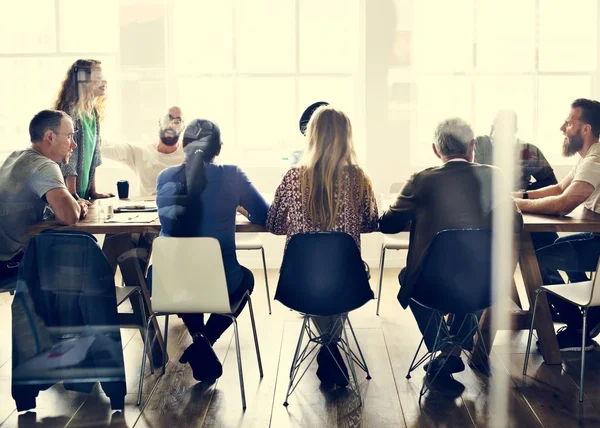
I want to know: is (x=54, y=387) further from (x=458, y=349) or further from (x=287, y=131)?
(x=287, y=131)

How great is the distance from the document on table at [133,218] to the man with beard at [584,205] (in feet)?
5.50

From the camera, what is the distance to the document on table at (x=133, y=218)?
136 inches

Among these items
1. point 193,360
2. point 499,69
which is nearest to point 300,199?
point 193,360

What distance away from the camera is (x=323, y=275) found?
10.0 ft

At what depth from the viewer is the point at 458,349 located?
3.45 m

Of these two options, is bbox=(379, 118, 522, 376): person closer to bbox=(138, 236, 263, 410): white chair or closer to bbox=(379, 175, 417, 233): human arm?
bbox=(379, 175, 417, 233): human arm

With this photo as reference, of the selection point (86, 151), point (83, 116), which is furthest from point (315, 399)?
point (83, 116)

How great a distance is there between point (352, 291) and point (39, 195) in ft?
4.45

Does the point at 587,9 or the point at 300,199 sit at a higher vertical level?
the point at 587,9

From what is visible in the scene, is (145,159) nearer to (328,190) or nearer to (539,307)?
(328,190)

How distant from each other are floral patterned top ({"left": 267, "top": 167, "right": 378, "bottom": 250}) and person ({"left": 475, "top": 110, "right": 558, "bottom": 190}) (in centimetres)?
144

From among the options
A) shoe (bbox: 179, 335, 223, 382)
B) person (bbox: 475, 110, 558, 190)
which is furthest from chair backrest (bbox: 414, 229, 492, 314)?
person (bbox: 475, 110, 558, 190)

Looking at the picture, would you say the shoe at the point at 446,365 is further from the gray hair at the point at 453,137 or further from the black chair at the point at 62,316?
the black chair at the point at 62,316

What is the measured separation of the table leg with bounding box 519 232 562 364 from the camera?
11.9ft
